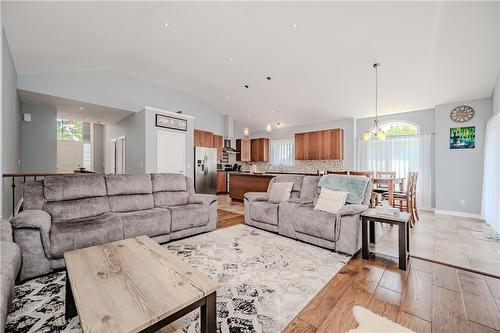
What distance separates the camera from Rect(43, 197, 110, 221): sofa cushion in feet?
8.41

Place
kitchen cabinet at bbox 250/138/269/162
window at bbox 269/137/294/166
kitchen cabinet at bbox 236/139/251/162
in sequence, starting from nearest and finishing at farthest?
window at bbox 269/137/294/166, kitchen cabinet at bbox 250/138/269/162, kitchen cabinet at bbox 236/139/251/162

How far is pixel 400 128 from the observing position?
20.1ft

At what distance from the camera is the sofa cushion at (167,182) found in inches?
141

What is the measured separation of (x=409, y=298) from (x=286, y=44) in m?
4.08

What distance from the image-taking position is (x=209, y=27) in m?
3.70

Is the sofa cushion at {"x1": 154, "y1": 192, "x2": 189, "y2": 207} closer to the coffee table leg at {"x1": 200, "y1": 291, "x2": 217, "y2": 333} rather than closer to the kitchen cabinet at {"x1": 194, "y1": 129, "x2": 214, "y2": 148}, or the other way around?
the coffee table leg at {"x1": 200, "y1": 291, "x2": 217, "y2": 333}

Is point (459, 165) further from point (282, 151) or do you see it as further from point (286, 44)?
point (282, 151)

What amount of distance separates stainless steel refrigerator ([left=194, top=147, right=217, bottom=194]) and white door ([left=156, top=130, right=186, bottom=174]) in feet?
2.71

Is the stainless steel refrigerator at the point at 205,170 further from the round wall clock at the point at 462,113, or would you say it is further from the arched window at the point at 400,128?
the round wall clock at the point at 462,113

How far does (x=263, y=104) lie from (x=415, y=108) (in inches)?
164

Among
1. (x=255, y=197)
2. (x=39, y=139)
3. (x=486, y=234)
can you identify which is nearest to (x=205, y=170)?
(x=255, y=197)

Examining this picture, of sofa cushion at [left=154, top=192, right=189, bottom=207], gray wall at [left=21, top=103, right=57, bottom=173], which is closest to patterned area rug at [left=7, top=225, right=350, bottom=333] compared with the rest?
sofa cushion at [left=154, top=192, right=189, bottom=207]

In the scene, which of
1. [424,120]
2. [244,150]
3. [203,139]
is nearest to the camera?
[424,120]

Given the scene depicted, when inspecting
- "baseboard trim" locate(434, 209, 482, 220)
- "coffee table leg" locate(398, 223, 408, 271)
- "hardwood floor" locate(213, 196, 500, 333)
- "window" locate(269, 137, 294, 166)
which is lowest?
"hardwood floor" locate(213, 196, 500, 333)
